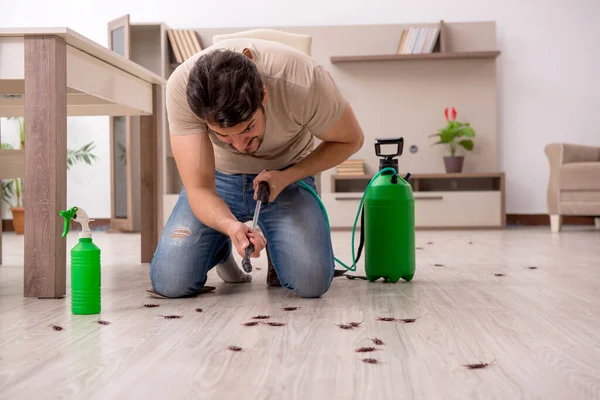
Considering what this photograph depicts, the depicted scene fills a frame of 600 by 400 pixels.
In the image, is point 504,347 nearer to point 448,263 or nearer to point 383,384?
point 383,384

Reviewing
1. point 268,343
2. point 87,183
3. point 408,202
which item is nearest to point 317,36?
point 87,183

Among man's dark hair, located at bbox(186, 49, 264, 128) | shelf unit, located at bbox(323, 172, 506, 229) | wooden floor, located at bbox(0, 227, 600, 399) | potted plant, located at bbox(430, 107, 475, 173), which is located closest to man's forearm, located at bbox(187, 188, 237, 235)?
wooden floor, located at bbox(0, 227, 600, 399)

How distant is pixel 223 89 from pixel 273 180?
528 millimetres

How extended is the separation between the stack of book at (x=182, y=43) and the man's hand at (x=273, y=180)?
13.1 ft

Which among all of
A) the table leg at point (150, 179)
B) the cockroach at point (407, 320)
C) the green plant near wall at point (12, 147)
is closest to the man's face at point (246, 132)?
the cockroach at point (407, 320)

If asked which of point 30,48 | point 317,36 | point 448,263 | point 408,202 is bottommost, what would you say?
point 448,263

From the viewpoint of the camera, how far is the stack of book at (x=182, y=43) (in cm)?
587

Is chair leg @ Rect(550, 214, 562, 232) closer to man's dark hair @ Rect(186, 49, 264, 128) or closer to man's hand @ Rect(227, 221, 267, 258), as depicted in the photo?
man's hand @ Rect(227, 221, 267, 258)

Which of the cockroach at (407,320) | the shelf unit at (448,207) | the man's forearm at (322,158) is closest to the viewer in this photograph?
the cockroach at (407,320)

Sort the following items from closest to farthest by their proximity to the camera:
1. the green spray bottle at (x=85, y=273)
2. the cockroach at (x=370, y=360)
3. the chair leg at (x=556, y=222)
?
the cockroach at (x=370, y=360) < the green spray bottle at (x=85, y=273) < the chair leg at (x=556, y=222)

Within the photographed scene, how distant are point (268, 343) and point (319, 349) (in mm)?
118

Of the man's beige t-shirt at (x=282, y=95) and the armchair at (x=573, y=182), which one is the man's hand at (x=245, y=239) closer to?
the man's beige t-shirt at (x=282, y=95)

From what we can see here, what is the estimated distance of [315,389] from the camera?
1.13 metres

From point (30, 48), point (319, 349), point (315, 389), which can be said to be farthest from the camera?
point (30, 48)
